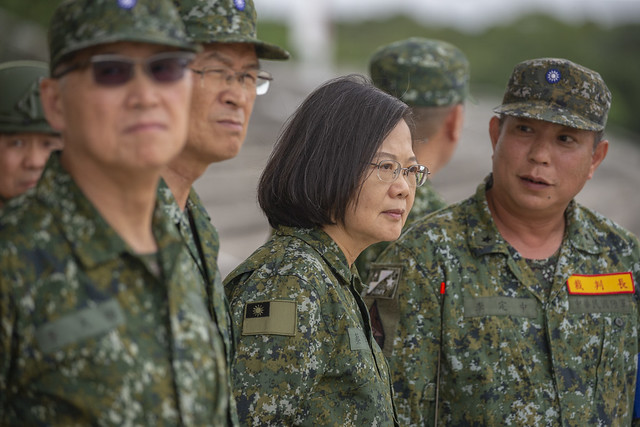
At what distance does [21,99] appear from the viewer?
3244 mm

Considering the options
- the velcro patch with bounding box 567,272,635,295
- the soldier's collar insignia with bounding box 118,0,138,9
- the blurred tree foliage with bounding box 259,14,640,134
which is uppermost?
the blurred tree foliage with bounding box 259,14,640,134

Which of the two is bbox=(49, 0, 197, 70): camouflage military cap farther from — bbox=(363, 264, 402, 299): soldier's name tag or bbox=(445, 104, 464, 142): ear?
bbox=(445, 104, 464, 142): ear

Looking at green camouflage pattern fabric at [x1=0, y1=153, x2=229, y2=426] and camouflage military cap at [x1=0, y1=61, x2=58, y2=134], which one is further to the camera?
camouflage military cap at [x1=0, y1=61, x2=58, y2=134]

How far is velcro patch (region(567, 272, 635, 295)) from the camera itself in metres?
3.77

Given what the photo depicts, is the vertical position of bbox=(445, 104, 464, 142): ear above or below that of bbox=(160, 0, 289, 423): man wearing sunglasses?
above

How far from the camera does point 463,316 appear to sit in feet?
11.8

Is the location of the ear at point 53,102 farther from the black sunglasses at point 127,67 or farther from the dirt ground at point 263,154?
the dirt ground at point 263,154

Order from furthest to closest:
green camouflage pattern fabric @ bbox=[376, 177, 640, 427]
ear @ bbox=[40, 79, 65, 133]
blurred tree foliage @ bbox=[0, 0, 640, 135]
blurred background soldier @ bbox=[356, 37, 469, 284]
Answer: blurred tree foliage @ bbox=[0, 0, 640, 135], blurred background soldier @ bbox=[356, 37, 469, 284], green camouflage pattern fabric @ bbox=[376, 177, 640, 427], ear @ bbox=[40, 79, 65, 133]

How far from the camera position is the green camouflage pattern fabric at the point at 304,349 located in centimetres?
269

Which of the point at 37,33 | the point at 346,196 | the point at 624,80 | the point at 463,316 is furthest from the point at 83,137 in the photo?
the point at 624,80

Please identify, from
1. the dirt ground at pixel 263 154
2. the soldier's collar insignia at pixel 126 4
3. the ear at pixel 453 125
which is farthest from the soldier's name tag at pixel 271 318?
the dirt ground at pixel 263 154

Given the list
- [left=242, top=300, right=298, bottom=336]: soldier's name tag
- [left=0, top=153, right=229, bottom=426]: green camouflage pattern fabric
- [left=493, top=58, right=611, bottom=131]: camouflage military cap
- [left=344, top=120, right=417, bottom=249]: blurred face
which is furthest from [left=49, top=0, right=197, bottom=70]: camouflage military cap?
[left=493, top=58, right=611, bottom=131]: camouflage military cap

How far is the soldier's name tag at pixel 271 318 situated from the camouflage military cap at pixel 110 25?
1021 millimetres

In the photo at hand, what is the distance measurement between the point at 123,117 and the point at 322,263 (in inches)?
46.8
